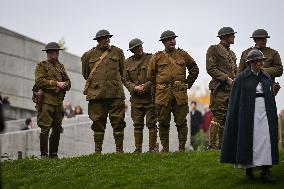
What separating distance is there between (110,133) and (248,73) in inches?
753

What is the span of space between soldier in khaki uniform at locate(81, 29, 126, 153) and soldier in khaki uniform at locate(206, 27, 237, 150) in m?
1.93

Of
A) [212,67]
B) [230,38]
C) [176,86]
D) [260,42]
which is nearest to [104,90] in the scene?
[176,86]

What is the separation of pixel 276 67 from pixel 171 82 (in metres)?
2.15

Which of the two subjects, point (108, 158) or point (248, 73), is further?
point (108, 158)

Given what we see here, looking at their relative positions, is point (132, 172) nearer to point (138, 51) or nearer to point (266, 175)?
point (266, 175)

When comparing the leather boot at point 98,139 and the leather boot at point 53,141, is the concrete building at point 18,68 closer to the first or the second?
the leather boot at point 53,141

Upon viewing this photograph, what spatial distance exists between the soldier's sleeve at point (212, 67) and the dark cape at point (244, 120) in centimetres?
Result: 395

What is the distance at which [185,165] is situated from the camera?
617 inches

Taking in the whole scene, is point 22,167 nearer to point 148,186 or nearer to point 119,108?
point 119,108

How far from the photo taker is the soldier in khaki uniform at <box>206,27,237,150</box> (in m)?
18.3

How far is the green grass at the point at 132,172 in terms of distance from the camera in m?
14.2

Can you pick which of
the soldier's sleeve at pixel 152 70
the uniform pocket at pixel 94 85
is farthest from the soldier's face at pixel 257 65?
the uniform pocket at pixel 94 85

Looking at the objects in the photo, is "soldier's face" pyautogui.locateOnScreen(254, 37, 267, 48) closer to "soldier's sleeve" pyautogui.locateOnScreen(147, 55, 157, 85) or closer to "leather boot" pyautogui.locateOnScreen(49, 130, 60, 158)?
"soldier's sleeve" pyautogui.locateOnScreen(147, 55, 157, 85)

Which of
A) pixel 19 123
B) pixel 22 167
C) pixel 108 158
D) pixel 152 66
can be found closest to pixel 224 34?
pixel 152 66
